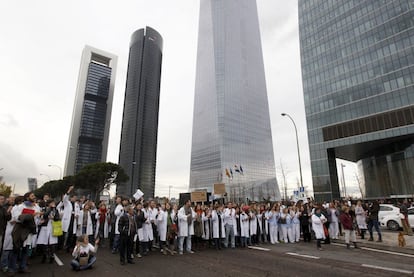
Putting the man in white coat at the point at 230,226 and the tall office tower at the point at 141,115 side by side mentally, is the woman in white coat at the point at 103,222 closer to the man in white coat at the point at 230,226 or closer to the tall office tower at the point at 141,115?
the man in white coat at the point at 230,226

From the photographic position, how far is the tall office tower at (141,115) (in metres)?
146

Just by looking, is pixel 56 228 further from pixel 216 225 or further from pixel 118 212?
pixel 216 225

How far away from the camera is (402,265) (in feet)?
26.0

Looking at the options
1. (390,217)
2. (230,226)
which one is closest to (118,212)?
(230,226)

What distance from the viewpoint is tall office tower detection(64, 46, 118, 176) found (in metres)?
130

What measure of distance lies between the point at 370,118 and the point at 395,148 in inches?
310

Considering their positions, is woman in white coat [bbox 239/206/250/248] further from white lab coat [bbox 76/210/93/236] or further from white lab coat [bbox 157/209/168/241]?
white lab coat [bbox 76/210/93/236]

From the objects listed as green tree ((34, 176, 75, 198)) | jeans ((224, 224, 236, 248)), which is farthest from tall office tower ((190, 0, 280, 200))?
jeans ((224, 224, 236, 248))

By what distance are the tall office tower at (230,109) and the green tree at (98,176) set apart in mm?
42474

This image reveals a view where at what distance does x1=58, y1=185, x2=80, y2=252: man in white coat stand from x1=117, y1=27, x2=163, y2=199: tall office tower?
441 feet

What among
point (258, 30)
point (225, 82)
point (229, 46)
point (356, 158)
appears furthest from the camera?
point (258, 30)

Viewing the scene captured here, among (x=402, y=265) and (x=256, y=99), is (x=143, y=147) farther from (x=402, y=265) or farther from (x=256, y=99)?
(x=402, y=265)

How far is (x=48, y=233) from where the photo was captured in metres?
9.04

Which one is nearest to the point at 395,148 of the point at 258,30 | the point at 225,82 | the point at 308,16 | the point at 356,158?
the point at 356,158
